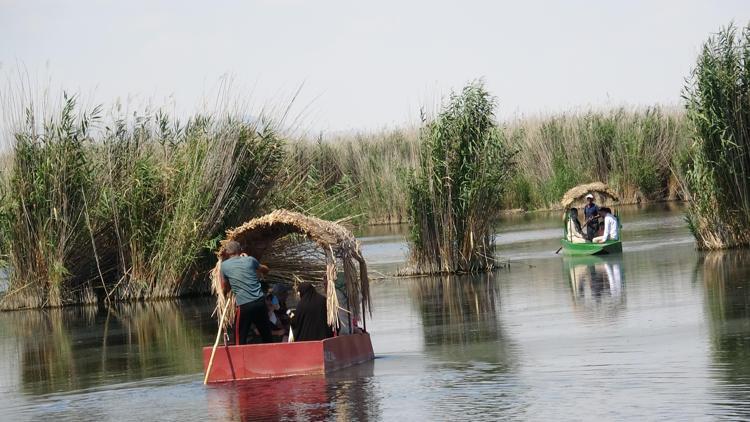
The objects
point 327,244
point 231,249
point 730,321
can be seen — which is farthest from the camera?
point 730,321

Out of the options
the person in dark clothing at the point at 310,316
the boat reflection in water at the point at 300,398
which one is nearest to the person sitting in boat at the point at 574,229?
the boat reflection in water at the point at 300,398

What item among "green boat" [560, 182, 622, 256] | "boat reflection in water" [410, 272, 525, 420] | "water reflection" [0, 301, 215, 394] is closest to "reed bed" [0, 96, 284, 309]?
"water reflection" [0, 301, 215, 394]

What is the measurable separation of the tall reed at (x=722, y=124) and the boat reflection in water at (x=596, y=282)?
2537mm

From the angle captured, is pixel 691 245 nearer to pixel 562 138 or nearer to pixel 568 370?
pixel 568 370

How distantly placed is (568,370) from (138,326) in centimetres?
1072

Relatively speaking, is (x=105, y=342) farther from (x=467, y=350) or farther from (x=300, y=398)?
(x=300, y=398)

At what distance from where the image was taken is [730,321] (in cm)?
1758

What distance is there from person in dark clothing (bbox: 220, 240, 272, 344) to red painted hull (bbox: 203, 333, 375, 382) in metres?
0.57

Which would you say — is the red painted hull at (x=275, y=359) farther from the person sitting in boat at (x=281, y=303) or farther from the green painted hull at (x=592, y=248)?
the green painted hull at (x=592, y=248)

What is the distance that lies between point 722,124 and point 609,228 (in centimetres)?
417

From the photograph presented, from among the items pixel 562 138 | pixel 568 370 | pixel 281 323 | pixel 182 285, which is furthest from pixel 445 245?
pixel 562 138

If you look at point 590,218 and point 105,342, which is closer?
point 105,342

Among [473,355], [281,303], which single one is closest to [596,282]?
[473,355]

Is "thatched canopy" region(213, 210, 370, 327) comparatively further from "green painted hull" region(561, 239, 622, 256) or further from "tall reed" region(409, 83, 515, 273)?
"green painted hull" region(561, 239, 622, 256)
